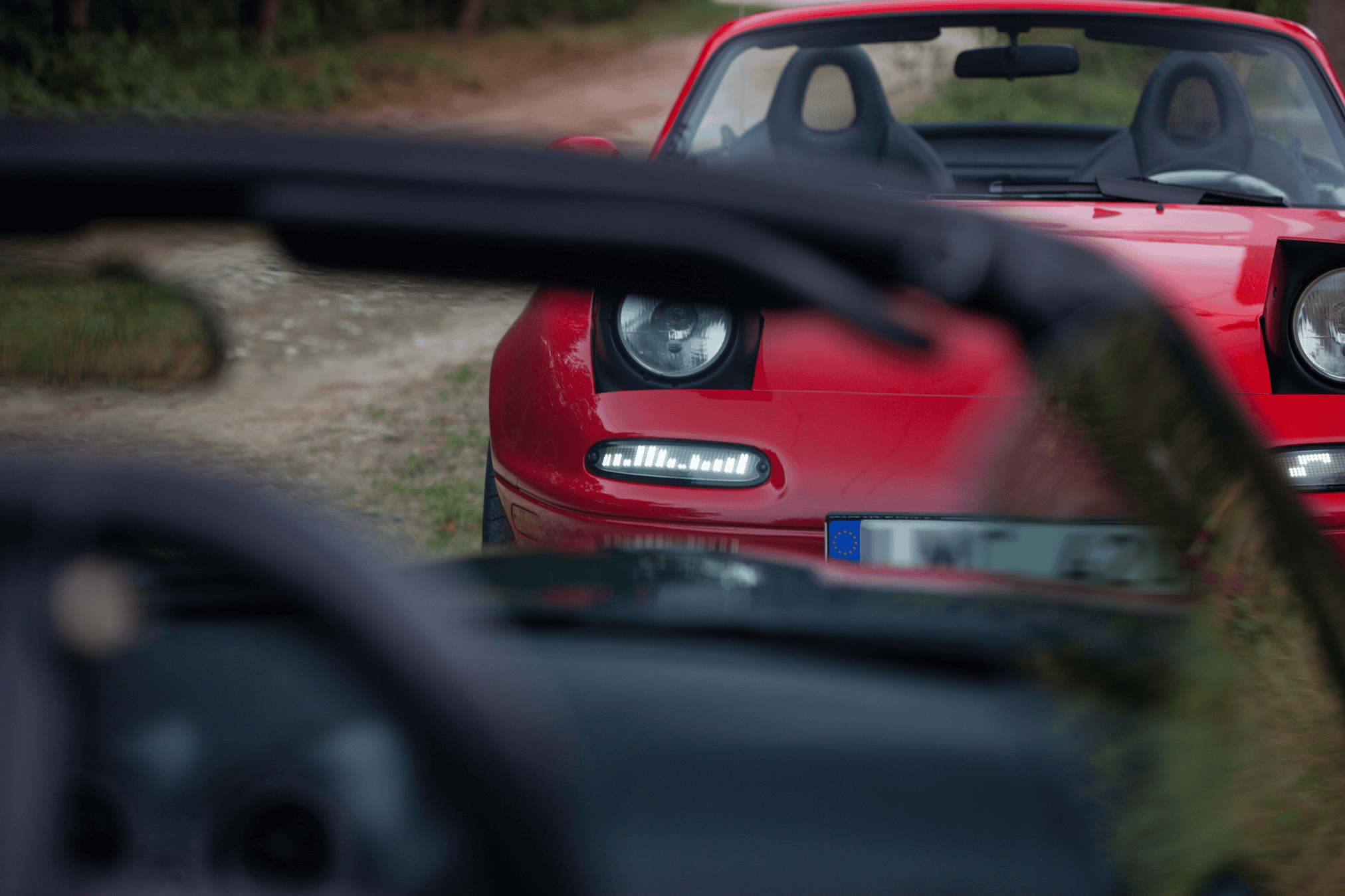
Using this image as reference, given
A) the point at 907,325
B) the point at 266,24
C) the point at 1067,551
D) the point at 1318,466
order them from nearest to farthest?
1. the point at 907,325
2. the point at 1067,551
3. the point at 1318,466
4. the point at 266,24

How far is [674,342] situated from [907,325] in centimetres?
141

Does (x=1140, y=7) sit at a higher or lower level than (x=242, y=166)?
higher

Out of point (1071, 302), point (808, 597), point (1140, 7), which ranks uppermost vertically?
point (1140, 7)

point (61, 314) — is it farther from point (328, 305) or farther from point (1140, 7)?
point (1140, 7)

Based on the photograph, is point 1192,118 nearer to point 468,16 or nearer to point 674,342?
point 674,342

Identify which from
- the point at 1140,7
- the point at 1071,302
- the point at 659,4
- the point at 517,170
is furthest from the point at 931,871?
the point at 659,4

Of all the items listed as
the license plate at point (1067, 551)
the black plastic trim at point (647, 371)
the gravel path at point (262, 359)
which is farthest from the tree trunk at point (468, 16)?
the license plate at point (1067, 551)

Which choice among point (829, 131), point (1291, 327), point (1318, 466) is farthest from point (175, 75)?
point (1318, 466)

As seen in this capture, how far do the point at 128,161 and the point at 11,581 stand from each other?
8.4 inches

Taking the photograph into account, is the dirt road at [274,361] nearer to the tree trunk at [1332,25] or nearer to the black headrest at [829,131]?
the black headrest at [829,131]

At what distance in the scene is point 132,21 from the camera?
58.5 ft

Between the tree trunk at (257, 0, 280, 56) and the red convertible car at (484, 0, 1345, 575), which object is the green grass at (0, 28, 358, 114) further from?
the red convertible car at (484, 0, 1345, 575)

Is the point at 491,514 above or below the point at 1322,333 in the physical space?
below

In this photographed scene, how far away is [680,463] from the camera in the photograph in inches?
75.1
